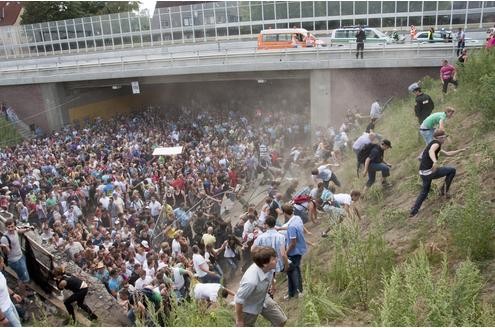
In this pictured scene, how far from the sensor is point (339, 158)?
47.4 feet

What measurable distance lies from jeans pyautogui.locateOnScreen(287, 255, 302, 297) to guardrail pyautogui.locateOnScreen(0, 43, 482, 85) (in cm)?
1432

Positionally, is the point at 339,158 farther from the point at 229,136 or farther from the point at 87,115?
the point at 87,115

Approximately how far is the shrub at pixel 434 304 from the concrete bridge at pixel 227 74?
15.2m

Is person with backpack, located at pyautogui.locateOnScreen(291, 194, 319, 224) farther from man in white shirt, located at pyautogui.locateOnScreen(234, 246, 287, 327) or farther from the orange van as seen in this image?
the orange van

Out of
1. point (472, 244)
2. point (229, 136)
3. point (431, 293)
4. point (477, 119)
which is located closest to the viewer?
point (431, 293)

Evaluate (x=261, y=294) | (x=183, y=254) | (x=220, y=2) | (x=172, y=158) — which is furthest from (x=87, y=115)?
(x=261, y=294)

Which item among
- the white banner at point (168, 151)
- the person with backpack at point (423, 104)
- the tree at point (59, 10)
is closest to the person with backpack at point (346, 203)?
the person with backpack at point (423, 104)

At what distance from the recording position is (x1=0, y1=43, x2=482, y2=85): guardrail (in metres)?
18.8

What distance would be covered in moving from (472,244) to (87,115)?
27.2 meters

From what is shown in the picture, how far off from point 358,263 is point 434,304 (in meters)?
1.76

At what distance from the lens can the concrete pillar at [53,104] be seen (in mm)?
27094

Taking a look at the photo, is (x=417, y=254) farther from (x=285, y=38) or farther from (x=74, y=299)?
(x=285, y=38)

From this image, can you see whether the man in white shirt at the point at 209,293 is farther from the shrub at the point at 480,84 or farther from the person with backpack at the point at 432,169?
the shrub at the point at 480,84

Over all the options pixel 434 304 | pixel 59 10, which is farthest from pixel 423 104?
pixel 59 10
